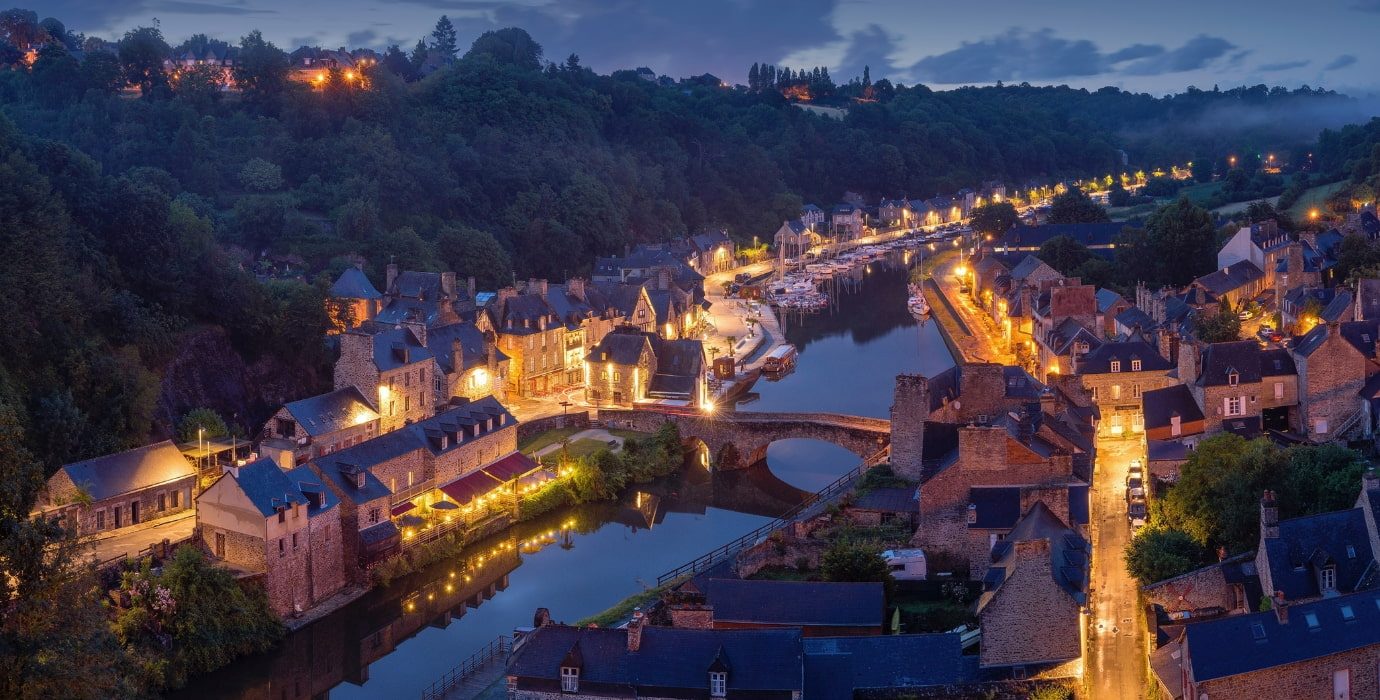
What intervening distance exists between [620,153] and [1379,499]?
294ft

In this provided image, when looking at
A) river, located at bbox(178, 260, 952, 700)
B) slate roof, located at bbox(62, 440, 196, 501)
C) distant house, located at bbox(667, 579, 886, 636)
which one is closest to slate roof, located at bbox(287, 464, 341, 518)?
river, located at bbox(178, 260, 952, 700)

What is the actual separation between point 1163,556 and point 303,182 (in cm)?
5954

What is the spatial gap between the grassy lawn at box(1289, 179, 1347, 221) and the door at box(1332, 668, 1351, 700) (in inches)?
2359

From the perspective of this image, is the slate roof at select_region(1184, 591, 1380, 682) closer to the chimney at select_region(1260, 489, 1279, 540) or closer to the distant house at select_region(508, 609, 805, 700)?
the chimney at select_region(1260, 489, 1279, 540)

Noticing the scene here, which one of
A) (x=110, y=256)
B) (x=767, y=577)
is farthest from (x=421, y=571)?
(x=110, y=256)

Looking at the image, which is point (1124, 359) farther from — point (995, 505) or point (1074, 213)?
point (1074, 213)

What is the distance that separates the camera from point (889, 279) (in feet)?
305

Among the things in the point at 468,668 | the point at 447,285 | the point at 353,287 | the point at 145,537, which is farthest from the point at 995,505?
the point at 353,287

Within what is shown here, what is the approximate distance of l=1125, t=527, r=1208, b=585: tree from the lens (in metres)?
28.4

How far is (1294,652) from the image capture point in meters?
21.8

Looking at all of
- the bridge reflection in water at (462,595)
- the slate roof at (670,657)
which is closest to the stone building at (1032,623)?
the slate roof at (670,657)

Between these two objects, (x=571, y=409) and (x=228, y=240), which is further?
(x=228, y=240)

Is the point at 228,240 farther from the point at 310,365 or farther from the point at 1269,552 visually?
the point at 1269,552

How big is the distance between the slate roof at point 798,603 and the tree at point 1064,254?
47.7m
